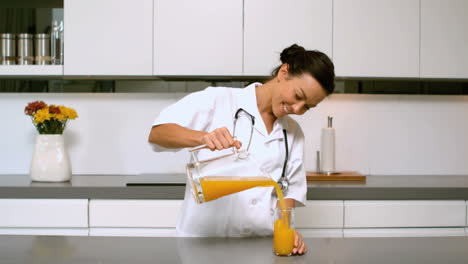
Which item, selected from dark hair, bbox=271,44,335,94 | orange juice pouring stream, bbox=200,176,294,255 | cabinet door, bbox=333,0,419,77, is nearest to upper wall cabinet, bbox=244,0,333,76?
cabinet door, bbox=333,0,419,77

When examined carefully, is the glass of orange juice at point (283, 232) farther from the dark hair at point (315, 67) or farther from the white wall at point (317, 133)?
the white wall at point (317, 133)

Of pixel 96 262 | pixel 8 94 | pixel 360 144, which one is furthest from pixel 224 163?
pixel 8 94

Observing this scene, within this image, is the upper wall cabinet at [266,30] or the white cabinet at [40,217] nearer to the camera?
the white cabinet at [40,217]

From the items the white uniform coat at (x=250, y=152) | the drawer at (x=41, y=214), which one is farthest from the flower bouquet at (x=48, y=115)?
the white uniform coat at (x=250, y=152)

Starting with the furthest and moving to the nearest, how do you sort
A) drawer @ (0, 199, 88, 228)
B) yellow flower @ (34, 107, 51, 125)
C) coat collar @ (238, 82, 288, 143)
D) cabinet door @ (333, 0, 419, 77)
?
cabinet door @ (333, 0, 419, 77), yellow flower @ (34, 107, 51, 125), drawer @ (0, 199, 88, 228), coat collar @ (238, 82, 288, 143)

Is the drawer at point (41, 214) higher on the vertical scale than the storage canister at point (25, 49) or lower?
lower

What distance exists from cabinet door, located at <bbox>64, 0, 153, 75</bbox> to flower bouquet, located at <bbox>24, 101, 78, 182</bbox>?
0.25 m

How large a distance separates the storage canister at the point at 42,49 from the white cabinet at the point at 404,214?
160cm

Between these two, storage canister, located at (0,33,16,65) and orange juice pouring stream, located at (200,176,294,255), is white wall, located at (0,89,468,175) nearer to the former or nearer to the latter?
storage canister, located at (0,33,16,65)

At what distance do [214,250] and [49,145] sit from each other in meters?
1.54

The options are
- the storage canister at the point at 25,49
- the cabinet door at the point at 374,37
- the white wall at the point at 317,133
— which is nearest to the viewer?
the cabinet door at the point at 374,37

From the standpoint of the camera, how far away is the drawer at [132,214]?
2.29 m

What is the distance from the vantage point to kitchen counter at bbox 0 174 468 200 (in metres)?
2.29

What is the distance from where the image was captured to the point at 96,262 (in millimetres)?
1121
